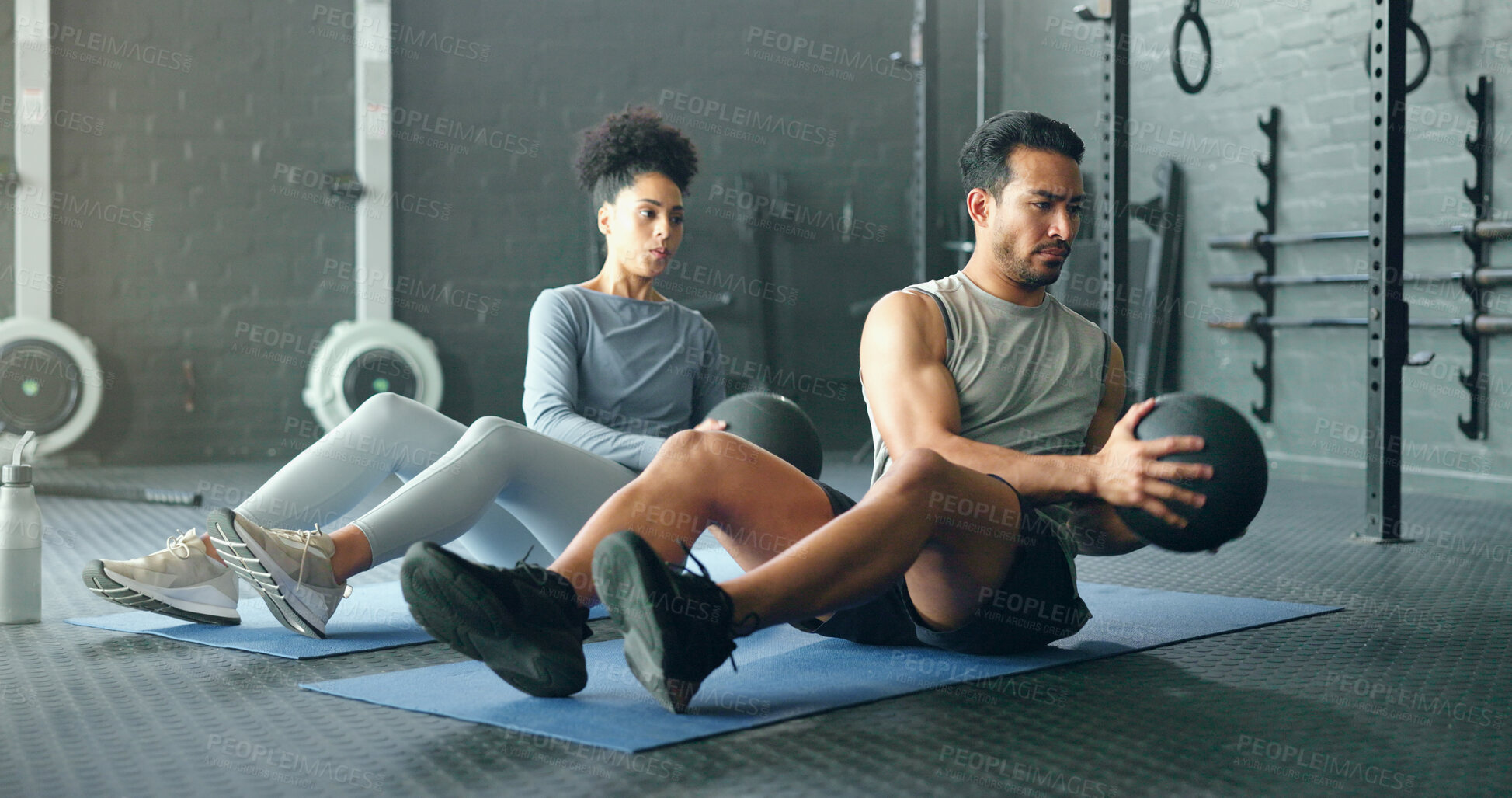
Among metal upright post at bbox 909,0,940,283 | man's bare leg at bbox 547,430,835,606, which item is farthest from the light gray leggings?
metal upright post at bbox 909,0,940,283

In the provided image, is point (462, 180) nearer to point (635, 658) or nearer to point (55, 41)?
point (55, 41)

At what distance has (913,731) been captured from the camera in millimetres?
1646

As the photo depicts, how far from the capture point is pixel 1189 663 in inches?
81.2

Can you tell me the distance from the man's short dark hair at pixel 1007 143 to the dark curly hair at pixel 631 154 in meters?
0.73

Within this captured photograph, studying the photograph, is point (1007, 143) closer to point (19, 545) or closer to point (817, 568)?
point (817, 568)

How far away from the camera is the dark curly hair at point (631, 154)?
2570 mm

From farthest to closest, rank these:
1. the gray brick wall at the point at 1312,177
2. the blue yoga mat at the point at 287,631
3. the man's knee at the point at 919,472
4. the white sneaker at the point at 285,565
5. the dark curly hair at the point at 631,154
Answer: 1. the gray brick wall at the point at 1312,177
2. the dark curly hair at the point at 631,154
3. the blue yoga mat at the point at 287,631
4. the white sneaker at the point at 285,565
5. the man's knee at the point at 919,472

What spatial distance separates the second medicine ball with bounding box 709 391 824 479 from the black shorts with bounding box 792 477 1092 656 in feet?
0.61

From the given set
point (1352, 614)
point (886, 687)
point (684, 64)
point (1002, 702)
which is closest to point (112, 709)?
point (886, 687)

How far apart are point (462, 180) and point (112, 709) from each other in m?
4.70

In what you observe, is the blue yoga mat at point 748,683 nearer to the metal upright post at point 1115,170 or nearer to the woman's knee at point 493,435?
the woman's knee at point 493,435

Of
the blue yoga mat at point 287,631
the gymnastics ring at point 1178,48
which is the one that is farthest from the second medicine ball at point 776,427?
the gymnastics ring at point 1178,48

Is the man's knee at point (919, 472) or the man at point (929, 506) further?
the man's knee at point (919, 472)

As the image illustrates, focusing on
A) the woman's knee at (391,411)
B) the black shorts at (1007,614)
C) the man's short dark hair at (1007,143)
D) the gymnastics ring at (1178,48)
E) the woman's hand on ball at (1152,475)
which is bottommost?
the black shorts at (1007,614)
